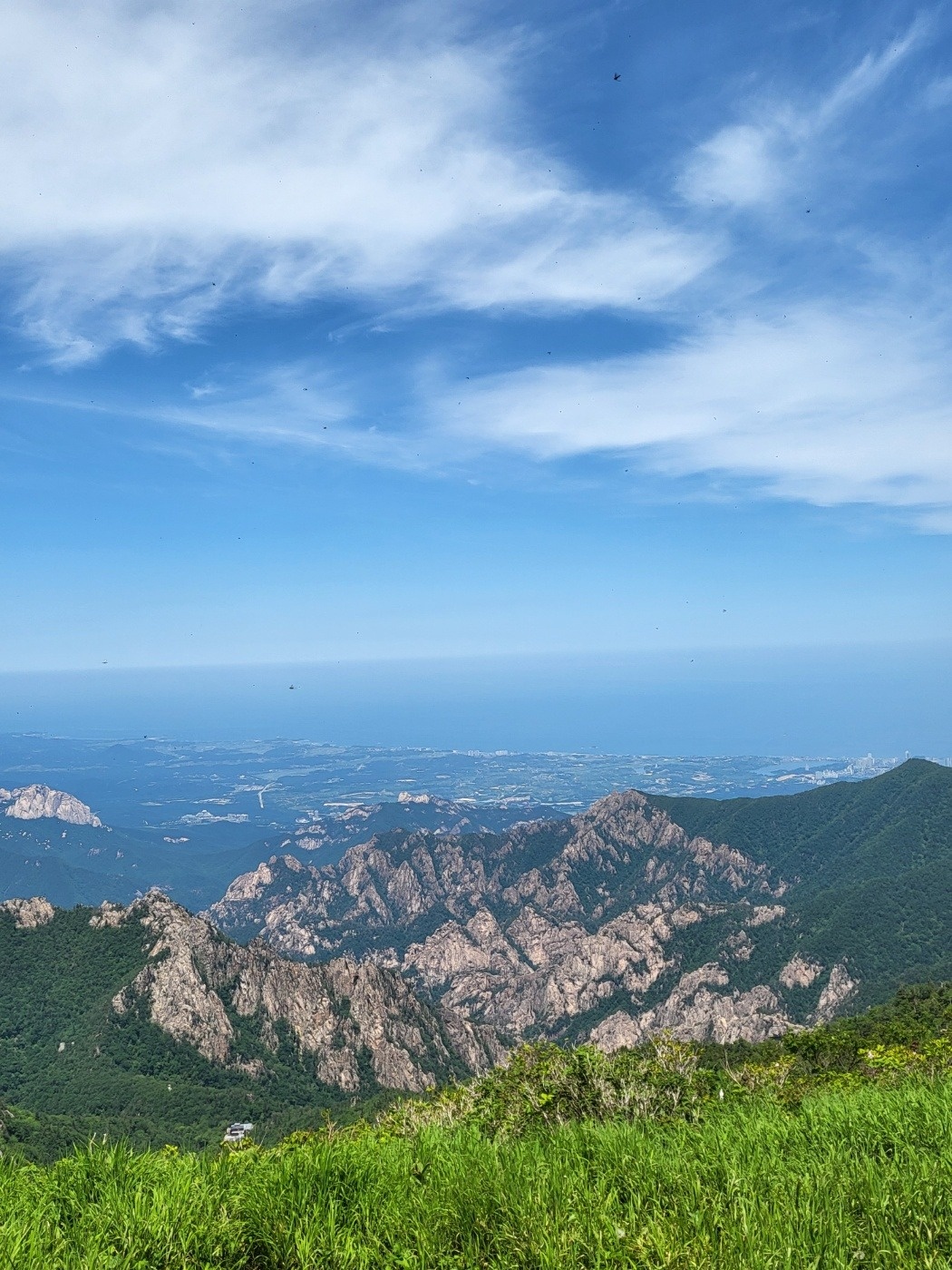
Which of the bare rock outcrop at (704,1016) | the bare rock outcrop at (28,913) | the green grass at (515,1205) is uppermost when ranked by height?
the green grass at (515,1205)

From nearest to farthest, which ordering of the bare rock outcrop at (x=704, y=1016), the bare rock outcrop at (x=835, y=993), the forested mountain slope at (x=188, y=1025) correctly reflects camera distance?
the forested mountain slope at (x=188, y=1025), the bare rock outcrop at (x=704, y=1016), the bare rock outcrop at (x=835, y=993)

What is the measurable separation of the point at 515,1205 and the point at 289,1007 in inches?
6647

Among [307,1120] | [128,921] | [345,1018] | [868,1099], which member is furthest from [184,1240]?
[128,921]

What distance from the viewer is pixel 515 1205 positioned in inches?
265

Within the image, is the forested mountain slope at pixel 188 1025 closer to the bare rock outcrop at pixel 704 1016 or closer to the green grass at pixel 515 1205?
the bare rock outcrop at pixel 704 1016

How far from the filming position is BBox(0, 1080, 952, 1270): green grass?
19.6ft

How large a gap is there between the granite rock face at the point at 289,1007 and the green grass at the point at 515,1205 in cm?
15193

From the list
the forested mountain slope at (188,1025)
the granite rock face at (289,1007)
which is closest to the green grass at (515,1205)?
the forested mountain slope at (188,1025)

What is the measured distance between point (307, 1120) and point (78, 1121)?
32421mm

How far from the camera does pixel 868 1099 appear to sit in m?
11.3

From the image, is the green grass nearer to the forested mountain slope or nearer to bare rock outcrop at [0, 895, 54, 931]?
the forested mountain slope

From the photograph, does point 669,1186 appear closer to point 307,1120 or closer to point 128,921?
point 307,1120

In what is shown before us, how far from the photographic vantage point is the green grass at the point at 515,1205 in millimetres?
5988

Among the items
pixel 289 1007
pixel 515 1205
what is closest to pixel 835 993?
pixel 289 1007
